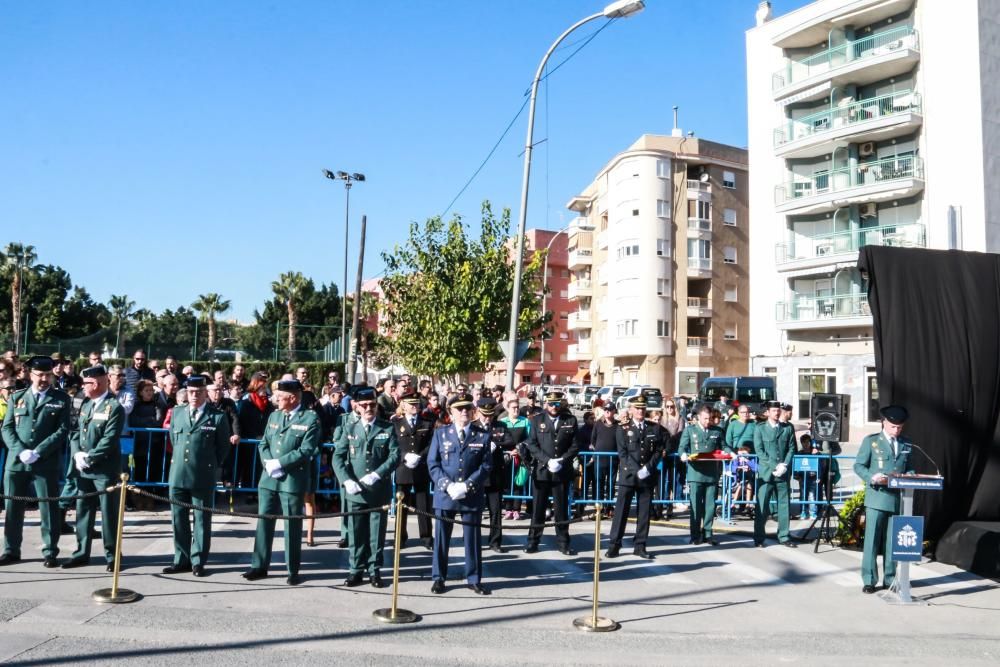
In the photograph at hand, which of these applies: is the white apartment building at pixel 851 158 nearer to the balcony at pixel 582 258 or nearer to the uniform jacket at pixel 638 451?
the uniform jacket at pixel 638 451

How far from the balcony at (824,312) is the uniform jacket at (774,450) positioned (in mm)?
26330

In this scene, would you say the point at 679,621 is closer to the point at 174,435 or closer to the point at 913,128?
the point at 174,435

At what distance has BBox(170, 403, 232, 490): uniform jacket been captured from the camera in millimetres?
8234

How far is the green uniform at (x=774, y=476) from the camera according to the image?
11.0 m

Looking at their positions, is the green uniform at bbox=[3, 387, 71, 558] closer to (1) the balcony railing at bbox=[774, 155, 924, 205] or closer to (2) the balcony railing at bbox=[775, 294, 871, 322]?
(2) the balcony railing at bbox=[775, 294, 871, 322]

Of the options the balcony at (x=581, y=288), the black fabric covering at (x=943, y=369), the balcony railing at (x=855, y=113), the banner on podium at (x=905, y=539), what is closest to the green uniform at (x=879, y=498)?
the banner on podium at (x=905, y=539)

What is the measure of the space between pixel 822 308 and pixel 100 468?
35.0 metres

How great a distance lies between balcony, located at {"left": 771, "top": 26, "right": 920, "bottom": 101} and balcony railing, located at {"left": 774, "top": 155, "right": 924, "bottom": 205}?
3859mm

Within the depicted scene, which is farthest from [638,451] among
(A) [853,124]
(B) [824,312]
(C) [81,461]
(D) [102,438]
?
(A) [853,124]

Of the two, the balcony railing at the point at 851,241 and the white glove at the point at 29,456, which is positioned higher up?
the balcony railing at the point at 851,241

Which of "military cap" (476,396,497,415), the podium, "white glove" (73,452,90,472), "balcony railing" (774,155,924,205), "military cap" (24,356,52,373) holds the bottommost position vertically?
the podium

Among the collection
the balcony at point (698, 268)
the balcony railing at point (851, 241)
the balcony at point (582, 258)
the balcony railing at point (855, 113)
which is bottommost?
the balcony railing at point (851, 241)

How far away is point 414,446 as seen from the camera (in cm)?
994

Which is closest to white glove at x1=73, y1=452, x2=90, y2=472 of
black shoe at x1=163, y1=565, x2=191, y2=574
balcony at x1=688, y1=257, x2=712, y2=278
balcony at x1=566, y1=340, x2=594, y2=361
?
black shoe at x1=163, y1=565, x2=191, y2=574
